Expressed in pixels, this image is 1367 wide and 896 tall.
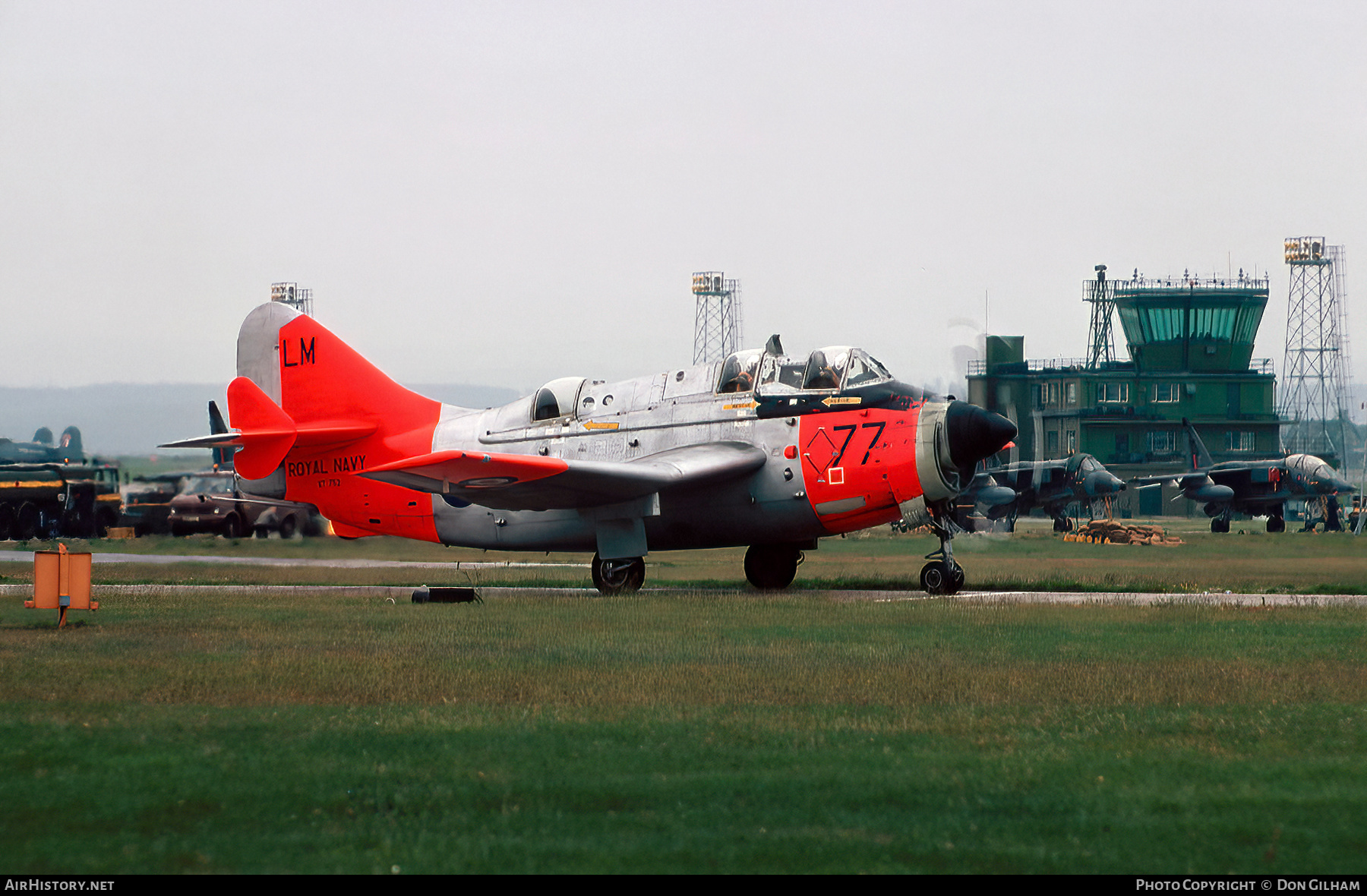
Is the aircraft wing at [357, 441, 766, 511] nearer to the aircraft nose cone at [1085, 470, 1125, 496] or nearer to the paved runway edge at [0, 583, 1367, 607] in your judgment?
the paved runway edge at [0, 583, 1367, 607]

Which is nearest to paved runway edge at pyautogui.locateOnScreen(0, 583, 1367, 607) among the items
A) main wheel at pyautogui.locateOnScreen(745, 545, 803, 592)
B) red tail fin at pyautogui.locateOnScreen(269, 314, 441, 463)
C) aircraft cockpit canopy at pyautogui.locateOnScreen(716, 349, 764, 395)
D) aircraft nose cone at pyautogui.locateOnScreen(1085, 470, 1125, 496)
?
main wheel at pyautogui.locateOnScreen(745, 545, 803, 592)

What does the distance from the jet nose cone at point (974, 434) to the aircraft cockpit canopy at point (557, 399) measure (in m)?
7.14

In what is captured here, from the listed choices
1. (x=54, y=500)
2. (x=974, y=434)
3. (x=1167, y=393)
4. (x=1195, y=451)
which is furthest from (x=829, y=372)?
(x=1167, y=393)

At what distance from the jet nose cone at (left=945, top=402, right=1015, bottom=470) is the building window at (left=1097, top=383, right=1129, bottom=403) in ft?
279

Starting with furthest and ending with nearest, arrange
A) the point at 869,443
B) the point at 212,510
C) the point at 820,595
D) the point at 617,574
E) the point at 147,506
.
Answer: the point at 147,506 → the point at 212,510 → the point at 617,574 → the point at 820,595 → the point at 869,443

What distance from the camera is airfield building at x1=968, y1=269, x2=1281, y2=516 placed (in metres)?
98.2

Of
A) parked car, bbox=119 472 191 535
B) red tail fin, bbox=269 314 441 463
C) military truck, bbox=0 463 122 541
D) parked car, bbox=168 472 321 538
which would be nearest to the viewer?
red tail fin, bbox=269 314 441 463

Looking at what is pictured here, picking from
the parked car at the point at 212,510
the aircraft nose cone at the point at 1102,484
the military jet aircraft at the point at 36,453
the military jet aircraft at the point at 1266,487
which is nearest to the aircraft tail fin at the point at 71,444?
the military jet aircraft at the point at 36,453

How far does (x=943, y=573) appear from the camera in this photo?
2138 cm

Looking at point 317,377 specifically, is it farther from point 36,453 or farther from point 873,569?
point 36,453

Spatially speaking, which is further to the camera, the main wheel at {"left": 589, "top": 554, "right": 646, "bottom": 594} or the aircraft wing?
the main wheel at {"left": 589, "top": 554, "right": 646, "bottom": 594}

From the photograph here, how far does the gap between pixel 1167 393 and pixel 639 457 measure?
87586 mm

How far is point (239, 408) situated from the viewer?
86.5 feet

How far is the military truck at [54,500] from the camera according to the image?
45.1 m
